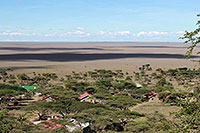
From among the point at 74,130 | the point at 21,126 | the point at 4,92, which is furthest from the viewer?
the point at 4,92

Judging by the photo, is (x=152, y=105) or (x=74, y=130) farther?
(x=152, y=105)

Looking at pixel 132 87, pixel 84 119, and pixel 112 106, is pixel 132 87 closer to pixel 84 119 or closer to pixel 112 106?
pixel 112 106

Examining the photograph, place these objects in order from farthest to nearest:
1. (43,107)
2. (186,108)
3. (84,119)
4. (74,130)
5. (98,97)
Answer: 1. (98,97)
2. (43,107)
3. (84,119)
4. (74,130)
5. (186,108)

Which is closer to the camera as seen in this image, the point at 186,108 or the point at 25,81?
the point at 186,108

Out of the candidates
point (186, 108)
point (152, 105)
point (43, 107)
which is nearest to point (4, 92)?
point (43, 107)

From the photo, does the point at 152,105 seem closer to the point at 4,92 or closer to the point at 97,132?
the point at 97,132

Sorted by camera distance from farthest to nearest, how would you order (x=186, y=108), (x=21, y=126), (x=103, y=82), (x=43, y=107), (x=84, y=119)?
1. (x=103, y=82)
2. (x=43, y=107)
3. (x=84, y=119)
4. (x=21, y=126)
5. (x=186, y=108)

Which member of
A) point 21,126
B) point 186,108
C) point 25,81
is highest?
point 186,108

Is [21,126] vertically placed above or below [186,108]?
below

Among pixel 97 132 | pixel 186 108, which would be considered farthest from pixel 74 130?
pixel 186 108
